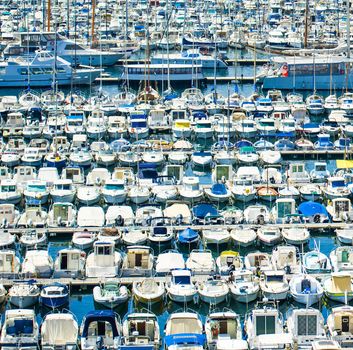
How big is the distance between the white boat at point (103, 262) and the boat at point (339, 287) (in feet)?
21.1

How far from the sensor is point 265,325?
1227 inches

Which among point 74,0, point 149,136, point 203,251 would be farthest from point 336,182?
point 74,0

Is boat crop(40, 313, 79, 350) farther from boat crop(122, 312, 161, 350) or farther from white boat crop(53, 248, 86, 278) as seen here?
white boat crop(53, 248, 86, 278)

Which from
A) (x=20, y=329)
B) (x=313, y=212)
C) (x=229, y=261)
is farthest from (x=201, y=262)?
(x=20, y=329)

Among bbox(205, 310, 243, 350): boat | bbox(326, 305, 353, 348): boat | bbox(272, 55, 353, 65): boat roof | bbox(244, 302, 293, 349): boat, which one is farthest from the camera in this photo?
bbox(272, 55, 353, 65): boat roof

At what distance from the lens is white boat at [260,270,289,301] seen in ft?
112

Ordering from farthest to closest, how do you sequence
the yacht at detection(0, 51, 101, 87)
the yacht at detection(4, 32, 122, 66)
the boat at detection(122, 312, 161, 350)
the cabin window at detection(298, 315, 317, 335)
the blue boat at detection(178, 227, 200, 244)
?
the yacht at detection(4, 32, 122, 66), the yacht at detection(0, 51, 101, 87), the blue boat at detection(178, 227, 200, 244), the cabin window at detection(298, 315, 317, 335), the boat at detection(122, 312, 161, 350)

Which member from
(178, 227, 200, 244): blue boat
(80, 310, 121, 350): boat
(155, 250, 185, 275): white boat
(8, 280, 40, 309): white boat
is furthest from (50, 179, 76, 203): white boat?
(80, 310, 121, 350): boat

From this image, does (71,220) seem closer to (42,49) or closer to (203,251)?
(203,251)

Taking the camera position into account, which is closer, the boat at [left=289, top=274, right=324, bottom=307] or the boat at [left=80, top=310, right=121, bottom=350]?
the boat at [left=80, top=310, right=121, bottom=350]

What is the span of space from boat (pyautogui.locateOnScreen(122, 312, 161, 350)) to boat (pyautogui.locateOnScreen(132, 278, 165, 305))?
244 cm

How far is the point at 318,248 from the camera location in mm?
38625

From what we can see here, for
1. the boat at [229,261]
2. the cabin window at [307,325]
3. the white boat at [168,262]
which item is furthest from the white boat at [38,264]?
the cabin window at [307,325]

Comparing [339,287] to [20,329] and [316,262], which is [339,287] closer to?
[316,262]
